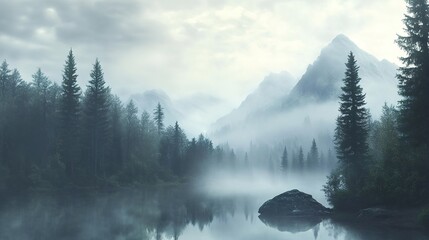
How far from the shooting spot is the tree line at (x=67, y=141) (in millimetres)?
72688

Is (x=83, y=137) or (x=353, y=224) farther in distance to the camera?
(x=83, y=137)

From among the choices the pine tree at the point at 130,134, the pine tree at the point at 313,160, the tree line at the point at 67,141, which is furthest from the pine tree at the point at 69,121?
the pine tree at the point at 313,160

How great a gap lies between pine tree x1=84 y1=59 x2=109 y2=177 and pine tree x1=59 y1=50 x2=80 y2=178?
3.43 m

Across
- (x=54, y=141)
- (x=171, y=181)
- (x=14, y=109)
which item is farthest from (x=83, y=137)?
(x=171, y=181)

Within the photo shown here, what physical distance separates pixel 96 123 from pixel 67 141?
25.8ft

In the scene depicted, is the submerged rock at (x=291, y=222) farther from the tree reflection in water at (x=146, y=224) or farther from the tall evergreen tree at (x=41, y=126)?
the tall evergreen tree at (x=41, y=126)

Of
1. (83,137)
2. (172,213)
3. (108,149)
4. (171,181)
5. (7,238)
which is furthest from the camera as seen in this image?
(171,181)

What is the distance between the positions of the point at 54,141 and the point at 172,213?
43.2m

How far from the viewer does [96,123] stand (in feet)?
268

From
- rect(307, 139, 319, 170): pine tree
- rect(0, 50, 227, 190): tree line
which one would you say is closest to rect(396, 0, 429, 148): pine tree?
rect(0, 50, 227, 190): tree line

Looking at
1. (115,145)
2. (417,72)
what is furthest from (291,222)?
(115,145)

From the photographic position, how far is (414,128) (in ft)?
137

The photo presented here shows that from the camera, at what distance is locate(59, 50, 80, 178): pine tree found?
2953 inches

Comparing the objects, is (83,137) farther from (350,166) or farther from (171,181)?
(350,166)
